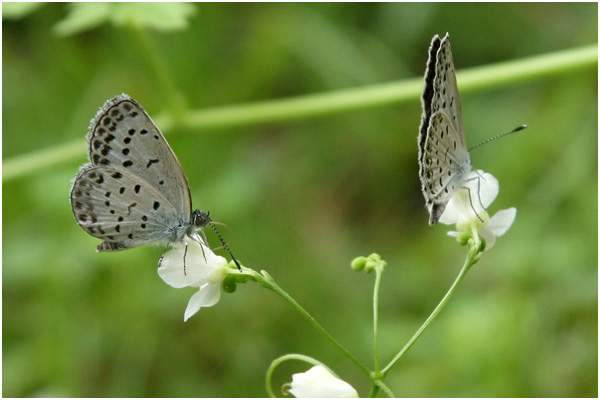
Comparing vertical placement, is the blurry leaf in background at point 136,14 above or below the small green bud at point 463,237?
above

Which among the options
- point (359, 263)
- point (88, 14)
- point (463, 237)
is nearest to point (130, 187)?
point (359, 263)

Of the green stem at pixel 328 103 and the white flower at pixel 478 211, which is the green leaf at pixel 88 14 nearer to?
the green stem at pixel 328 103

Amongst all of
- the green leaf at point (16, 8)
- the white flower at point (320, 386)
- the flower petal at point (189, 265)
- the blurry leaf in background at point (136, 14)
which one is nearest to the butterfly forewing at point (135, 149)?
the flower petal at point (189, 265)

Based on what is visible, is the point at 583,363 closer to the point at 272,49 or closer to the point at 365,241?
the point at 365,241

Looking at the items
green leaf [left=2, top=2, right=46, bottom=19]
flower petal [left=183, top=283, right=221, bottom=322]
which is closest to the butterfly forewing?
flower petal [left=183, top=283, right=221, bottom=322]

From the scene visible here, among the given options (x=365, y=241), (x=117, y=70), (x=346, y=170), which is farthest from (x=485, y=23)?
(x=117, y=70)

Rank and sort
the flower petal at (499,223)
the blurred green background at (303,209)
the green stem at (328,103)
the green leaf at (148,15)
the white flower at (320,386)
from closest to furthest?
1. the white flower at (320,386)
2. the flower petal at (499,223)
3. the green leaf at (148,15)
4. the green stem at (328,103)
5. the blurred green background at (303,209)

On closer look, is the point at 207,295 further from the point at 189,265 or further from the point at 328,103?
the point at 328,103

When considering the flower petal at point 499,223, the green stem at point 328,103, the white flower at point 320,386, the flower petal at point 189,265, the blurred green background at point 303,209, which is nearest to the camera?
the white flower at point 320,386

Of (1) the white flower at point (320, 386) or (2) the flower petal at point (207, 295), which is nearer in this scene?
(1) the white flower at point (320, 386)
